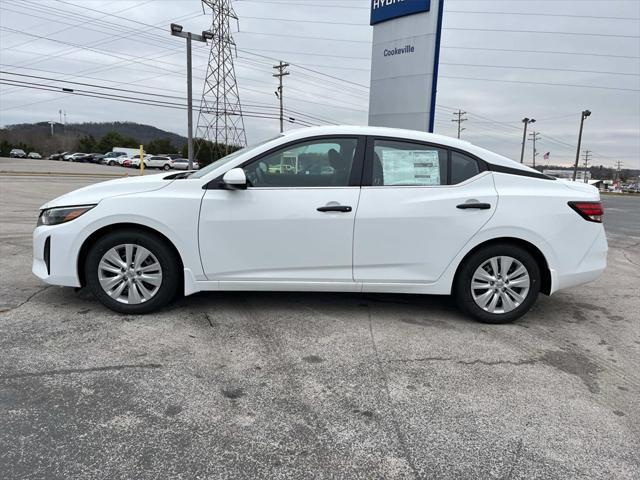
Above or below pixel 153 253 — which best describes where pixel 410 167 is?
above

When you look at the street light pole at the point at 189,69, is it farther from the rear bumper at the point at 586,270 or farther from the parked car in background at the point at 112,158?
the parked car in background at the point at 112,158

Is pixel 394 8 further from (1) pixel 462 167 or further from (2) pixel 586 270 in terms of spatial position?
(2) pixel 586 270

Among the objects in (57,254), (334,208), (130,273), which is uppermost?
(334,208)

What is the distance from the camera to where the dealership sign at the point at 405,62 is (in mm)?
9312

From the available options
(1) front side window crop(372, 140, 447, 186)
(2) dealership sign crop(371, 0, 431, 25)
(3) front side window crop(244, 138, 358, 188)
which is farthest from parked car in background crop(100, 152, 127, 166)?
(1) front side window crop(372, 140, 447, 186)

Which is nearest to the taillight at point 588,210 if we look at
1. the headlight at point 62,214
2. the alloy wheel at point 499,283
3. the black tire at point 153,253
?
the alloy wheel at point 499,283

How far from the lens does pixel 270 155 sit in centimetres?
404

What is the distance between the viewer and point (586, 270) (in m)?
4.26

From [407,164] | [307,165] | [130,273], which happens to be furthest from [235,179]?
[407,164]

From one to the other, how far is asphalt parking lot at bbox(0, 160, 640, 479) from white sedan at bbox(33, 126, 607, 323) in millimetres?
373

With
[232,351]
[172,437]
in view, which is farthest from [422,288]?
[172,437]

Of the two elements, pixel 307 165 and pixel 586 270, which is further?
pixel 586 270

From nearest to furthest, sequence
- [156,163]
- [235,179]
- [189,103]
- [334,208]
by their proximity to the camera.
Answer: [235,179] → [334,208] → [189,103] → [156,163]

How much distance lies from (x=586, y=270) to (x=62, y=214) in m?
4.62
